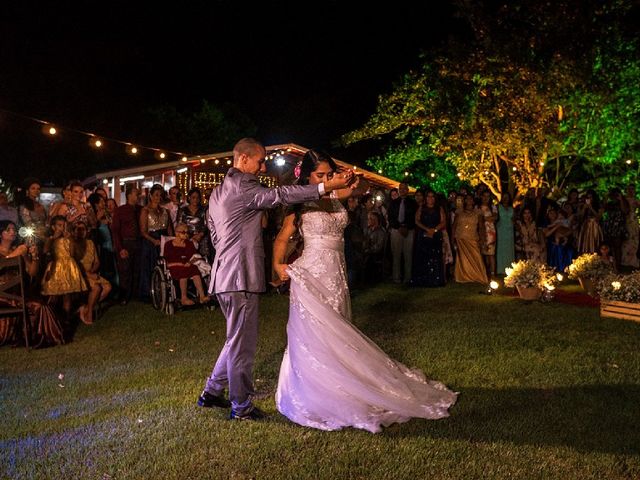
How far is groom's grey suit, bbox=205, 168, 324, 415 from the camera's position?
4.91 m

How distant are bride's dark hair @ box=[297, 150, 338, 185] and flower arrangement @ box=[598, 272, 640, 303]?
19.7ft

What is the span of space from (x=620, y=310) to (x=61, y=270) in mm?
7779

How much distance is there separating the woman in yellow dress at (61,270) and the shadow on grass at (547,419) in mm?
5752

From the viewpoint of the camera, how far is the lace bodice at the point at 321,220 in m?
5.32

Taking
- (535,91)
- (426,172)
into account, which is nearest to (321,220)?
(535,91)

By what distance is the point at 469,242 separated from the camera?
1405cm

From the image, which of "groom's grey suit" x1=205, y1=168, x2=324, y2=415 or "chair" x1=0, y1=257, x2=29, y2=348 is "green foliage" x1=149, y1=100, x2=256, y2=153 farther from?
"groom's grey suit" x1=205, y1=168, x2=324, y2=415

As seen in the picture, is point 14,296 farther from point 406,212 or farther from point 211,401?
point 406,212

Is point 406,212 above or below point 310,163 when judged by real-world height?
below

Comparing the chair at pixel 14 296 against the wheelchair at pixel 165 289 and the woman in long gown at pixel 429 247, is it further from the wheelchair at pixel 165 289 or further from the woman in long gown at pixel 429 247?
the woman in long gown at pixel 429 247

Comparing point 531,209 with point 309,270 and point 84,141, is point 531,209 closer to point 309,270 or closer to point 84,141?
point 309,270

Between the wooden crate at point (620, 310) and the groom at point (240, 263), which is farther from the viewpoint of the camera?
the wooden crate at point (620, 310)

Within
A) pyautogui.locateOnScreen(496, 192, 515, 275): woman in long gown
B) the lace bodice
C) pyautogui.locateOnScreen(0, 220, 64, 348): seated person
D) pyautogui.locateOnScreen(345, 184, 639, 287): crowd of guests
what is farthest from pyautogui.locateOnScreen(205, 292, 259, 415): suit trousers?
pyautogui.locateOnScreen(496, 192, 515, 275): woman in long gown

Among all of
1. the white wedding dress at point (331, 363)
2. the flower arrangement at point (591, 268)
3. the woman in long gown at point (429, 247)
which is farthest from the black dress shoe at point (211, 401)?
the woman in long gown at point (429, 247)
